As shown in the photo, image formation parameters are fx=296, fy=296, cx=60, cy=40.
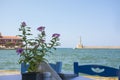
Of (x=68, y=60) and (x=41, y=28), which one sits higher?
(x=41, y=28)

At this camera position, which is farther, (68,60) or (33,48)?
(68,60)

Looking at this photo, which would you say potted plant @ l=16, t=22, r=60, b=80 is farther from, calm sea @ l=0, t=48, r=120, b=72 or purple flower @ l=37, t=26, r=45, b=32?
calm sea @ l=0, t=48, r=120, b=72

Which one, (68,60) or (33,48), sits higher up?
(33,48)

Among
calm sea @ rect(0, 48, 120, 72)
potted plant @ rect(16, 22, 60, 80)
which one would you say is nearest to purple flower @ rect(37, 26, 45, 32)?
potted plant @ rect(16, 22, 60, 80)

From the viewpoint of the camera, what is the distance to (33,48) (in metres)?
1.51

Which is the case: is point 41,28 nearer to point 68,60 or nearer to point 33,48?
point 33,48

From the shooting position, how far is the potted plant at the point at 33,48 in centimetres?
149

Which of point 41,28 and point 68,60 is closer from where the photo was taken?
point 41,28

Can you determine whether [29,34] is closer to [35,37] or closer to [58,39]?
[35,37]

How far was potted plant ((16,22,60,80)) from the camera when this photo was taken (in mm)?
1494

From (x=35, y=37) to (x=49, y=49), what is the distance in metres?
0.10

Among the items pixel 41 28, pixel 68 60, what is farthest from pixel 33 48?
pixel 68 60

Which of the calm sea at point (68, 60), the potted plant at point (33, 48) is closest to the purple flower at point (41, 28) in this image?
the potted plant at point (33, 48)

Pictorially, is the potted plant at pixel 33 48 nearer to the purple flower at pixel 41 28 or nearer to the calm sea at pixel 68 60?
the purple flower at pixel 41 28
